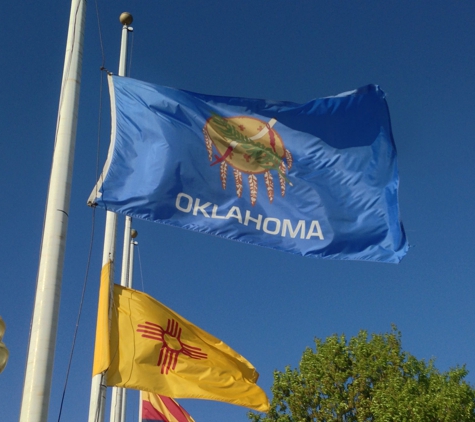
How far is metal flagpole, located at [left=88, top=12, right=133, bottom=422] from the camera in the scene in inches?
383

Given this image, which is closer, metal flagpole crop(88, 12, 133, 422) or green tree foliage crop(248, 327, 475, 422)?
metal flagpole crop(88, 12, 133, 422)

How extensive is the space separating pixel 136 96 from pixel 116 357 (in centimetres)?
395

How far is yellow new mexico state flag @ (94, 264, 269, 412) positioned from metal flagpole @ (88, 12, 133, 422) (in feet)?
0.80

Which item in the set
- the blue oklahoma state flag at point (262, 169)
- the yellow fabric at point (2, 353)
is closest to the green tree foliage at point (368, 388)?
the blue oklahoma state flag at point (262, 169)

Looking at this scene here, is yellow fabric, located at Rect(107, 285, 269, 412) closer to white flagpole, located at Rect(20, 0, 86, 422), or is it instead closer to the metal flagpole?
the metal flagpole

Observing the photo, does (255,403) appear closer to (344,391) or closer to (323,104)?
(323,104)

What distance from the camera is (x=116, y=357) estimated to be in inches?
408

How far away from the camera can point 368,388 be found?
27.7 metres

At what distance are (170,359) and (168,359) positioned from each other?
4 centimetres

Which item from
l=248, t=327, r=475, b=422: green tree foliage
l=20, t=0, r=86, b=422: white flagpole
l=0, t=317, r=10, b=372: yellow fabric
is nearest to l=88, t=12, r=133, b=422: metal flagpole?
l=20, t=0, r=86, b=422: white flagpole

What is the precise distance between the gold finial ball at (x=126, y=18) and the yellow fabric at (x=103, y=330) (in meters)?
4.37

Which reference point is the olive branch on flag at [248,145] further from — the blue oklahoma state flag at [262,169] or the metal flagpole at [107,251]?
the metal flagpole at [107,251]


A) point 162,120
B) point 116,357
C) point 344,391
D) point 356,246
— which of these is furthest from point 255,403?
point 344,391

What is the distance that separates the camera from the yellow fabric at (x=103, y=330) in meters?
9.87
